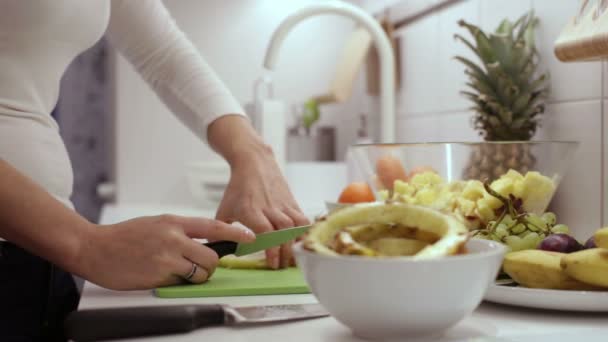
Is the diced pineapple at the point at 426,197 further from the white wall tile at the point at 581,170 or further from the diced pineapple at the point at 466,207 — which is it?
the white wall tile at the point at 581,170

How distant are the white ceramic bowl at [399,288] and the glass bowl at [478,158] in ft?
1.59

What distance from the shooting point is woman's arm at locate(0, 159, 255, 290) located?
2.17 ft

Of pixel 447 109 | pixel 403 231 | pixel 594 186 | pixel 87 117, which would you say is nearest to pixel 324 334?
pixel 403 231

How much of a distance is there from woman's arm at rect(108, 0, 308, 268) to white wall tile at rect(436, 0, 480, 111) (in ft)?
1.94

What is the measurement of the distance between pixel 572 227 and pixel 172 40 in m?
0.73

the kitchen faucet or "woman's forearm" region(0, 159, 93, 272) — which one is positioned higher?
the kitchen faucet

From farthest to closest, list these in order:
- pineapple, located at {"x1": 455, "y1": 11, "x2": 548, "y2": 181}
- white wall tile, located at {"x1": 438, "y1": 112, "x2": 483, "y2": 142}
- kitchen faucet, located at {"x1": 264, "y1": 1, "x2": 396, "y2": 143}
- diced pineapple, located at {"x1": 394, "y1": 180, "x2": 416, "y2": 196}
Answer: kitchen faucet, located at {"x1": 264, "y1": 1, "x2": 396, "y2": 143}
white wall tile, located at {"x1": 438, "y1": 112, "x2": 483, "y2": 142}
pineapple, located at {"x1": 455, "y1": 11, "x2": 548, "y2": 181}
diced pineapple, located at {"x1": 394, "y1": 180, "x2": 416, "y2": 196}

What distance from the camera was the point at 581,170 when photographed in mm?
1120

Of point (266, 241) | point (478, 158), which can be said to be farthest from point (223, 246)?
point (478, 158)

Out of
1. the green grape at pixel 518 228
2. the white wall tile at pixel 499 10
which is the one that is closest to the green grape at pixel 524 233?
the green grape at pixel 518 228

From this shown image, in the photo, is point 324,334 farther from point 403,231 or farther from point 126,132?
point 126,132

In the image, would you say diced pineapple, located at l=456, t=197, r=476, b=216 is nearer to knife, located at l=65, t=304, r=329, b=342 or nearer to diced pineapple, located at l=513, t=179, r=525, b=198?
diced pineapple, located at l=513, t=179, r=525, b=198

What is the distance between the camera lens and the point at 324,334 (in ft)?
1.81

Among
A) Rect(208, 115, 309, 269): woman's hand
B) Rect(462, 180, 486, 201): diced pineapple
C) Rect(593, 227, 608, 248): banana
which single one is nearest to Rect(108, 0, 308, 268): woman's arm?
Rect(208, 115, 309, 269): woman's hand
